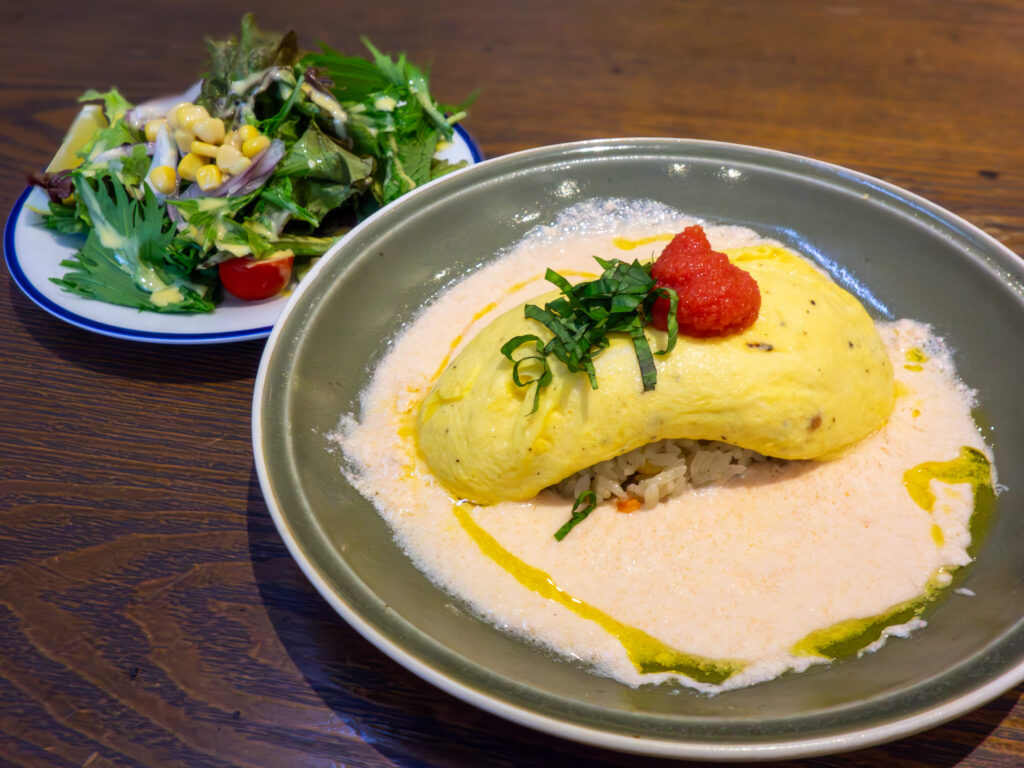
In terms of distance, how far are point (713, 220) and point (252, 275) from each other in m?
1.85

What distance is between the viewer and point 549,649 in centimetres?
180

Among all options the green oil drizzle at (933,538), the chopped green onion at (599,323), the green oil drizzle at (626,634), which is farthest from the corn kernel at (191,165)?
the green oil drizzle at (933,538)

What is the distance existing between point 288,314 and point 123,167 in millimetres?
1389

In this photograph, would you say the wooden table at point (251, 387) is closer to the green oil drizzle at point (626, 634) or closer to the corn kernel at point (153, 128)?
the green oil drizzle at point (626, 634)

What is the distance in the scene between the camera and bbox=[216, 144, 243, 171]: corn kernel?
2900mm

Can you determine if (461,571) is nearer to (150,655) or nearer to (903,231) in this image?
(150,655)

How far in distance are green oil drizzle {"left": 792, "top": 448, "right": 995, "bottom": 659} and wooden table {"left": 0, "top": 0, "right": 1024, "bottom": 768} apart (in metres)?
0.24

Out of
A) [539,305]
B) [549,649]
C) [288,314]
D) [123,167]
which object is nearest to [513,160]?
[539,305]

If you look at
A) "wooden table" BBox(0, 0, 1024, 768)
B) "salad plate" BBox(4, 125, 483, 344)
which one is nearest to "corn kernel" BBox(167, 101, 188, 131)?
"salad plate" BBox(4, 125, 483, 344)

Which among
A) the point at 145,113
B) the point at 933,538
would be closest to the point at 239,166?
the point at 145,113

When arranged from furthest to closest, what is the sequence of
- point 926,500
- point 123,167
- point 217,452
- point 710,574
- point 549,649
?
point 123,167, point 217,452, point 926,500, point 710,574, point 549,649

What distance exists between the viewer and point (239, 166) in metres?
2.91

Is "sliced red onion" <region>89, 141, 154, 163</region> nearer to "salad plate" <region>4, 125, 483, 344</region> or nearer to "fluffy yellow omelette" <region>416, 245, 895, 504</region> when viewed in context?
"salad plate" <region>4, 125, 483, 344</region>

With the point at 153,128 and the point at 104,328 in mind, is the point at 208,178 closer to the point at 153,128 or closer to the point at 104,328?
the point at 153,128
